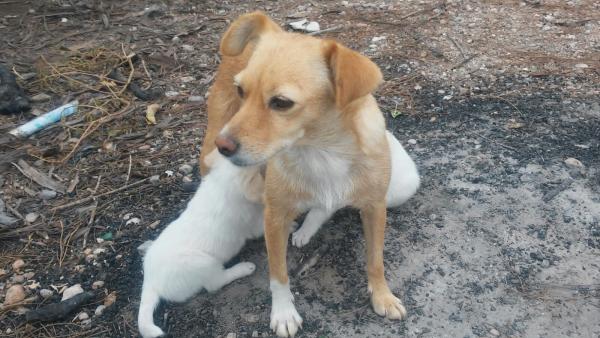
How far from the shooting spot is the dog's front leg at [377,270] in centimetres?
279

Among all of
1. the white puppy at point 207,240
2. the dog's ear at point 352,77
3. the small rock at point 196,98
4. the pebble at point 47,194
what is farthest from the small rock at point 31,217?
the dog's ear at point 352,77

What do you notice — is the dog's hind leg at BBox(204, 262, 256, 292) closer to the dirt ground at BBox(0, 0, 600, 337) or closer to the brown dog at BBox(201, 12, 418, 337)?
→ the dirt ground at BBox(0, 0, 600, 337)

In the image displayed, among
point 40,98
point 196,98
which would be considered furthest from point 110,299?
point 40,98

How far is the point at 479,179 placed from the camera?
3672 mm

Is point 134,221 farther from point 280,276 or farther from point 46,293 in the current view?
point 280,276

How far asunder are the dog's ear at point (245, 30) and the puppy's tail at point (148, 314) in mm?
1316

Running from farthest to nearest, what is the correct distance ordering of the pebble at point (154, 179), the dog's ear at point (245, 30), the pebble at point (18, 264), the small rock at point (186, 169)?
the small rock at point (186, 169)
the pebble at point (154, 179)
the pebble at point (18, 264)
the dog's ear at point (245, 30)

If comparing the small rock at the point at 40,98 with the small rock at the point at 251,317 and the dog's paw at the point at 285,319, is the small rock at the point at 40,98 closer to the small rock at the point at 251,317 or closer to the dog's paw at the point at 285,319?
the small rock at the point at 251,317

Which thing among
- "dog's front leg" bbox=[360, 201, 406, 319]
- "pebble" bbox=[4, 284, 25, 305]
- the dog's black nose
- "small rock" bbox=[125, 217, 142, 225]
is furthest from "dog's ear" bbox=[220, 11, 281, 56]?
A: "pebble" bbox=[4, 284, 25, 305]

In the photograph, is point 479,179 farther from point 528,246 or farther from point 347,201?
point 347,201

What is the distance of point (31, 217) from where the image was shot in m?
3.61

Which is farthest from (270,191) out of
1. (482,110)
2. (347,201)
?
(482,110)

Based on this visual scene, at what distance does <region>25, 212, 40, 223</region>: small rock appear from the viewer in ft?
11.8

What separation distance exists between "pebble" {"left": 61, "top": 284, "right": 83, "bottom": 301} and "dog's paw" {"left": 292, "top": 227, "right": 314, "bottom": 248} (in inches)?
49.7
